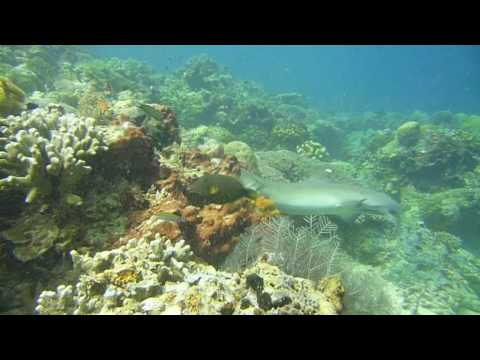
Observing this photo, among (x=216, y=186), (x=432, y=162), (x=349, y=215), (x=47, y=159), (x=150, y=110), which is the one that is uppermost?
(x=432, y=162)

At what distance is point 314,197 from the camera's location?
6340mm

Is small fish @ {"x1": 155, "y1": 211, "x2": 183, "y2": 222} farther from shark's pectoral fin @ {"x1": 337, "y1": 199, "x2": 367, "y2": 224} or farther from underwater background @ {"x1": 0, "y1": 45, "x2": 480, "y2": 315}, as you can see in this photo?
shark's pectoral fin @ {"x1": 337, "y1": 199, "x2": 367, "y2": 224}

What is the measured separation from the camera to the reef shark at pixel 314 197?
6.17 metres

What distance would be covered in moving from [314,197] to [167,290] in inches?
162

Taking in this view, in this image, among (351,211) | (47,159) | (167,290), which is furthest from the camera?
(351,211)

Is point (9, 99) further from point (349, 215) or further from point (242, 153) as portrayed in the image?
point (349, 215)

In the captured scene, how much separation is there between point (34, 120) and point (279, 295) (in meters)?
4.01

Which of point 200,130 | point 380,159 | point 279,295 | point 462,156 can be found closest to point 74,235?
point 279,295

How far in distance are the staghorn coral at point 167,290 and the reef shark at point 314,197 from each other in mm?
2911

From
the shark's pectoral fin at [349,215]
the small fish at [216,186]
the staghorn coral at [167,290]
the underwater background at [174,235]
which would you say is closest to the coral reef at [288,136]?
the underwater background at [174,235]

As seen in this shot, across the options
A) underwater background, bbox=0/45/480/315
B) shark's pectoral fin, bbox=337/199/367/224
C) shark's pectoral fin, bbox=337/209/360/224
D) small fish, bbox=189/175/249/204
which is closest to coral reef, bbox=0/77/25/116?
underwater background, bbox=0/45/480/315

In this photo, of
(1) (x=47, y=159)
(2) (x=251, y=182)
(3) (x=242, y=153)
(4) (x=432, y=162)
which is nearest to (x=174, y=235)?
(1) (x=47, y=159)

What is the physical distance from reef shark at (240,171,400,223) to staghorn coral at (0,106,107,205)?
2.81 meters
